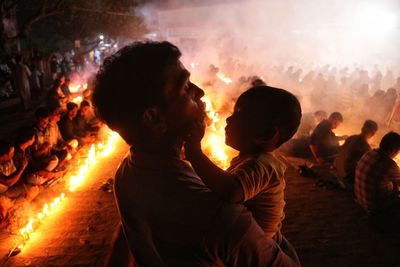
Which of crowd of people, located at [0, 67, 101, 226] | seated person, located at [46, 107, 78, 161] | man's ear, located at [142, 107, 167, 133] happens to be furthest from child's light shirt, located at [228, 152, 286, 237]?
seated person, located at [46, 107, 78, 161]

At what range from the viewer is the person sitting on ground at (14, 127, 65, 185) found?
590 cm

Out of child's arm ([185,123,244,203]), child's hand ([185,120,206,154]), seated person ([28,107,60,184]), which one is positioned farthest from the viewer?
seated person ([28,107,60,184])

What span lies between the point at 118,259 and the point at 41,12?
16959 millimetres

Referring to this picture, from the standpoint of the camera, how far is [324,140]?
7.99 m

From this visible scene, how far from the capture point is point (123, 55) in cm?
119

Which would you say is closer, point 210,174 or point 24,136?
point 210,174

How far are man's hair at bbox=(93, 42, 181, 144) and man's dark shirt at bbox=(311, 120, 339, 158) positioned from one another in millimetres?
7356

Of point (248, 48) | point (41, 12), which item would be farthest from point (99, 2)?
point (248, 48)

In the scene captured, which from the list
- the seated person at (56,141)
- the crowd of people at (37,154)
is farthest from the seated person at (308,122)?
the seated person at (56,141)

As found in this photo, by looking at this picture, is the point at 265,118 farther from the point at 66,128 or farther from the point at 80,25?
the point at 80,25

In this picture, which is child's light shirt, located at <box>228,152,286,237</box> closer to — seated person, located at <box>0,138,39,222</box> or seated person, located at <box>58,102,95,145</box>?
seated person, located at <box>0,138,39,222</box>

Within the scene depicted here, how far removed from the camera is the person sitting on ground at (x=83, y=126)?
923cm

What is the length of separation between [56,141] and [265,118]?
6852 millimetres

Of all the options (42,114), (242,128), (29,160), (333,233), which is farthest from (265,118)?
(42,114)
